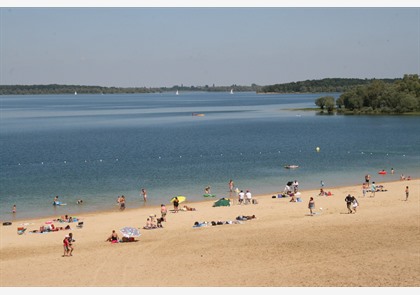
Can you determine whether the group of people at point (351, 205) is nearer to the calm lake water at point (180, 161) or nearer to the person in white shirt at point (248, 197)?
the person in white shirt at point (248, 197)

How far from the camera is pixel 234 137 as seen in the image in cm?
9350

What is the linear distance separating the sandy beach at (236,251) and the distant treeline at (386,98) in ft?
346

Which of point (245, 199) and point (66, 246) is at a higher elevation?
point (66, 246)

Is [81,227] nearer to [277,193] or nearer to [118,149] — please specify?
[277,193]

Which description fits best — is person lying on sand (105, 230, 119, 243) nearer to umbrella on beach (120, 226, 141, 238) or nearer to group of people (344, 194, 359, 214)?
umbrella on beach (120, 226, 141, 238)

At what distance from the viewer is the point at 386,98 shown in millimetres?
136375

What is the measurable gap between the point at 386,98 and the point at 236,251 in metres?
121

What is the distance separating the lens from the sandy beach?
19.0m

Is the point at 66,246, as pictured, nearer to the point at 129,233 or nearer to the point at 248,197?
the point at 129,233

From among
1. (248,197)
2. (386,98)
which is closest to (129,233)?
(248,197)

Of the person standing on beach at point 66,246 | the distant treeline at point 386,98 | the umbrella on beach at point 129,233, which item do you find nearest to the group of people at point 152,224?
the umbrella on beach at point 129,233

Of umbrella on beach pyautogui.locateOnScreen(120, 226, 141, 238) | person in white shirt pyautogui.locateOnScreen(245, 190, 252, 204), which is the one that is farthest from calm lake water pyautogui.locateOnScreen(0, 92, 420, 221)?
umbrella on beach pyautogui.locateOnScreen(120, 226, 141, 238)

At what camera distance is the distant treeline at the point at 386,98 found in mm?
134125
